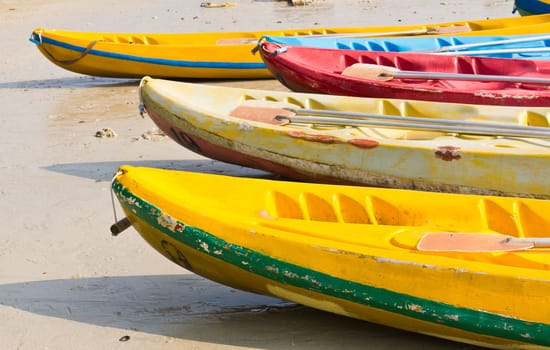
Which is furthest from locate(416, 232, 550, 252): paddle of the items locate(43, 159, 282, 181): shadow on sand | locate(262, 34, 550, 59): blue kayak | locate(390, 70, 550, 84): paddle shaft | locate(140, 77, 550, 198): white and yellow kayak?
locate(262, 34, 550, 59): blue kayak

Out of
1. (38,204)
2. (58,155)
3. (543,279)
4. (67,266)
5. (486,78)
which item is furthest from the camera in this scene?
(58,155)

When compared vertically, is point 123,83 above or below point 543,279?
below

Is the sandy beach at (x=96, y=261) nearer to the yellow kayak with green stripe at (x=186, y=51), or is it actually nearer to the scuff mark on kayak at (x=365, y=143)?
the yellow kayak with green stripe at (x=186, y=51)

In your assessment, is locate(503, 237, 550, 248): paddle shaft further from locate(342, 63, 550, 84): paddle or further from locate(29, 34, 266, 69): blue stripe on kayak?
locate(29, 34, 266, 69): blue stripe on kayak

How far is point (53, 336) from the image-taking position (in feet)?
13.7

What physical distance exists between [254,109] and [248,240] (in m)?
2.27

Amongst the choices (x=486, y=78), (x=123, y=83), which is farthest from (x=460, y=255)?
(x=123, y=83)

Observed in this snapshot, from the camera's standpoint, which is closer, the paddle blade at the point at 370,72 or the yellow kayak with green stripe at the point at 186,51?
the paddle blade at the point at 370,72

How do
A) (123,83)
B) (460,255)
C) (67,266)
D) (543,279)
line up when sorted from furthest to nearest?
1. (123,83)
2. (67,266)
3. (460,255)
4. (543,279)

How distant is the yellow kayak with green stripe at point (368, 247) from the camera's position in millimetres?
3537

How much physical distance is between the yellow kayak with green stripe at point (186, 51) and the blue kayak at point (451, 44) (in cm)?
84

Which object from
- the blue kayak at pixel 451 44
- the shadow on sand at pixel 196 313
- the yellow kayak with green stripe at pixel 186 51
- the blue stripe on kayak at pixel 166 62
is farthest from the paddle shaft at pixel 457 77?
the blue stripe on kayak at pixel 166 62

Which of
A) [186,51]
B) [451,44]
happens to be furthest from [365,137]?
[186,51]

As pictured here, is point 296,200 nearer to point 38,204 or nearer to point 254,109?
point 254,109
